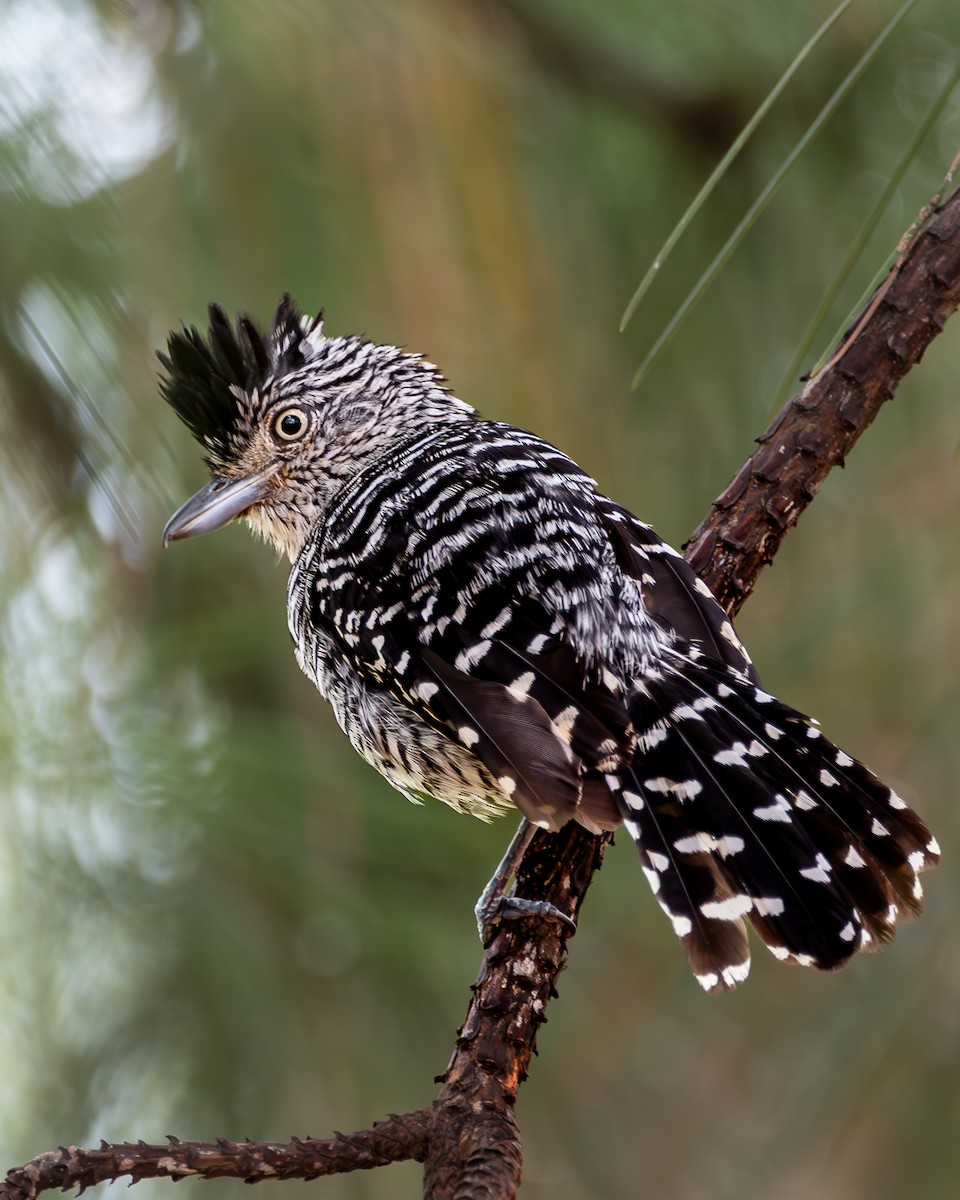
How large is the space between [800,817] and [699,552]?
52 centimetres

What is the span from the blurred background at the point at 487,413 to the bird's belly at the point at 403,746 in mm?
280

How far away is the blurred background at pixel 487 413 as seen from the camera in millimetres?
2396

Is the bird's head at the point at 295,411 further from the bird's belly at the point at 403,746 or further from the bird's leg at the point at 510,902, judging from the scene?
the bird's leg at the point at 510,902

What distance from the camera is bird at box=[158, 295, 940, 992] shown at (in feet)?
6.50

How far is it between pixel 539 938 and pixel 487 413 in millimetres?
1112

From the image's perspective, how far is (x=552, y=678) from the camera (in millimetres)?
2170

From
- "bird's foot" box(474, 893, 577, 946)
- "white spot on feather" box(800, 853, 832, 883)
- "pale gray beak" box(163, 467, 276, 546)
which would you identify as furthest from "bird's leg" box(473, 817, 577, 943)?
"pale gray beak" box(163, 467, 276, 546)

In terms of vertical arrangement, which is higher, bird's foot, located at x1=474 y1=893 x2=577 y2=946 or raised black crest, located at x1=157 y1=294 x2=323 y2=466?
raised black crest, located at x1=157 y1=294 x2=323 y2=466

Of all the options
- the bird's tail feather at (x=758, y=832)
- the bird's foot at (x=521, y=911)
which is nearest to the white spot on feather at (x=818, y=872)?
the bird's tail feather at (x=758, y=832)

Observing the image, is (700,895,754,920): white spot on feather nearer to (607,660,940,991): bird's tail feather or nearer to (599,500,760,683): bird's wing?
(607,660,940,991): bird's tail feather

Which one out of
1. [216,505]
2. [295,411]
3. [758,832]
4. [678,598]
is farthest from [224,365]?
[758,832]

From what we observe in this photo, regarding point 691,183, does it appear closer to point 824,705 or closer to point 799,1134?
point 824,705

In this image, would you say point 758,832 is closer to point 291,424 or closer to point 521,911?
point 521,911

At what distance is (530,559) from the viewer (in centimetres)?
232
